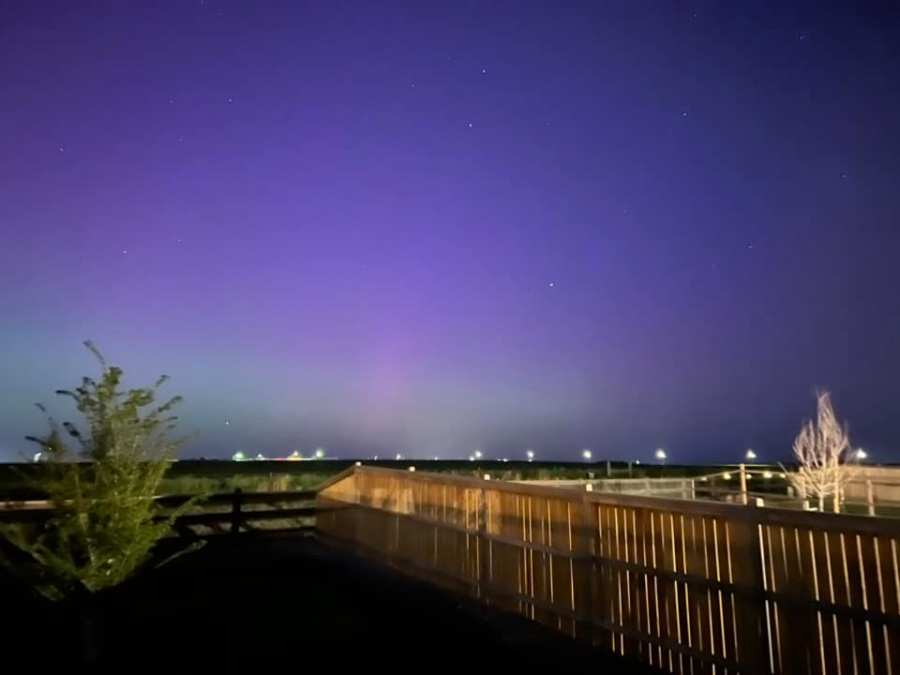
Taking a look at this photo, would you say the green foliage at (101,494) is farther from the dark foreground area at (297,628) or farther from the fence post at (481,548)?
the fence post at (481,548)

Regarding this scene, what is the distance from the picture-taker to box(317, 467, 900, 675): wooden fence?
4.73 meters

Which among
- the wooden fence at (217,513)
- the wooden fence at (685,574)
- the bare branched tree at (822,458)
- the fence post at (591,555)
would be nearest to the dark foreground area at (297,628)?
the fence post at (591,555)

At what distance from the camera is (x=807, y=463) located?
23500mm

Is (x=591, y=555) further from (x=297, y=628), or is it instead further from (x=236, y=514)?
(x=236, y=514)

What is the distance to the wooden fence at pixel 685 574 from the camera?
4730 mm

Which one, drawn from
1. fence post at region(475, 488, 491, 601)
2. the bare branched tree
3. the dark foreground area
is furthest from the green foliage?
the bare branched tree

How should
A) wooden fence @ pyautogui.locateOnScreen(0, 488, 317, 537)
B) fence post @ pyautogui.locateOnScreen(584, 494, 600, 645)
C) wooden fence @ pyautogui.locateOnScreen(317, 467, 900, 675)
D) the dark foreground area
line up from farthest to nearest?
wooden fence @ pyautogui.locateOnScreen(0, 488, 317, 537) → fence post @ pyautogui.locateOnScreen(584, 494, 600, 645) → the dark foreground area → wooden fence @ pyautogui.locateOnScreen(317, 467, 900, 675)

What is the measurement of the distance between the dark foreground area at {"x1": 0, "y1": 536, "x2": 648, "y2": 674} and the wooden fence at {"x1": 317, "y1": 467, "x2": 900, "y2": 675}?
1.16 feet

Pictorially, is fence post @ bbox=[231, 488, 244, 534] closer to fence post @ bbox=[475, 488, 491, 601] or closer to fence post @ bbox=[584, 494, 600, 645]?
fence post @ bbox=[475, 488, 491, 601]

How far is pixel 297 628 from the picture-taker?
760cm

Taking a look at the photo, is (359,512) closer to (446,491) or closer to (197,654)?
(446,491)

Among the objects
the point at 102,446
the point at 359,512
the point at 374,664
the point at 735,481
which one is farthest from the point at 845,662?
the point at 735,481

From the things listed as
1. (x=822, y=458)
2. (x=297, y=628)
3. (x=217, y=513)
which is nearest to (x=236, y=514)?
(x=217, y=513)

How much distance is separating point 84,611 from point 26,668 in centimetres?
76
